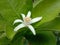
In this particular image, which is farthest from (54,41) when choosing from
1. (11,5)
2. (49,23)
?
(11,5)

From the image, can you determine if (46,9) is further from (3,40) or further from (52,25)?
(3,40)

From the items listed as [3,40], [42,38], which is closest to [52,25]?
[42,38]

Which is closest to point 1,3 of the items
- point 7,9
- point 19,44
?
point 7,9

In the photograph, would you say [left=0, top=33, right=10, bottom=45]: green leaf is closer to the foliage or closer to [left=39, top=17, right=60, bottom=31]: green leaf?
the foliage

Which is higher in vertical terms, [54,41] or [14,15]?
[14,15]

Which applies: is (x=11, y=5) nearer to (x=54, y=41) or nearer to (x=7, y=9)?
(x=7, y=9)

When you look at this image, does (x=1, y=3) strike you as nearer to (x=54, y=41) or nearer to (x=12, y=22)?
(x=12, y=22)

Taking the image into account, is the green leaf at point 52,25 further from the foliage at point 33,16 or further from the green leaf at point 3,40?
the green leaf at point 3,40
